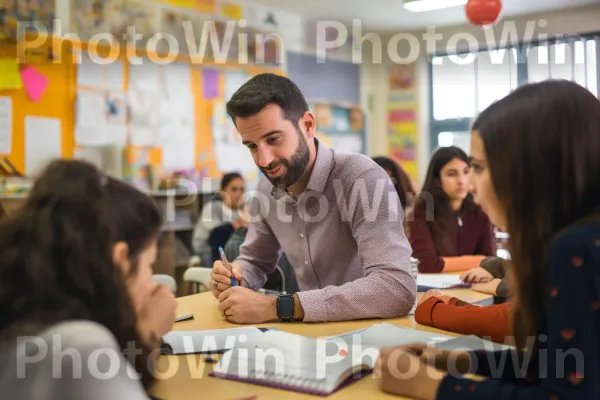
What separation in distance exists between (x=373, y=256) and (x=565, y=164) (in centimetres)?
81

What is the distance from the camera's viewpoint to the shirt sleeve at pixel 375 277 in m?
1.54

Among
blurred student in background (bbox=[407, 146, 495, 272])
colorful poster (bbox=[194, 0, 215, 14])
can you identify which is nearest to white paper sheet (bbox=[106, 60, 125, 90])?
colorful poster (bbox=[194, 0, 215, 14])

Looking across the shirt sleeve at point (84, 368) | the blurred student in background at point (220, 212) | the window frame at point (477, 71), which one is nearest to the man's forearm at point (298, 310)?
the shirt sleeve at point (84, 368)

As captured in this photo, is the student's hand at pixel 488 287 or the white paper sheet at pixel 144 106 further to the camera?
the white paper sheet at pixel 144 106

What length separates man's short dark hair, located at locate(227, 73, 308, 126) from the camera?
1.75 m

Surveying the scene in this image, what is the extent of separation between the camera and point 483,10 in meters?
3.22

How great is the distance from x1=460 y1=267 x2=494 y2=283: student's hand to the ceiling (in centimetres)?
445

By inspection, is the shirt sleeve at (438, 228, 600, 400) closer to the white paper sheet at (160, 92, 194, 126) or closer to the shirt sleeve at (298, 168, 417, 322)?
the shirt sleeve at (298, 168, 417, 322)

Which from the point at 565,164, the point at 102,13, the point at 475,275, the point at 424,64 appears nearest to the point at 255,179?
the point at 102,13

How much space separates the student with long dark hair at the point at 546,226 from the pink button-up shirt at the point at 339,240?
56 centimetres

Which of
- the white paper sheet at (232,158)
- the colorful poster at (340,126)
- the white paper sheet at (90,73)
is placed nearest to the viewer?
the white paper sheet at (90,73)

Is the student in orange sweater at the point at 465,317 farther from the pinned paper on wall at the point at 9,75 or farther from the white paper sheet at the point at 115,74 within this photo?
the white paper sheet at the point at 115,74

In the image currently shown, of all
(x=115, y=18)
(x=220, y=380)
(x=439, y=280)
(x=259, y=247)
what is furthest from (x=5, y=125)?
(x=220, y=380)

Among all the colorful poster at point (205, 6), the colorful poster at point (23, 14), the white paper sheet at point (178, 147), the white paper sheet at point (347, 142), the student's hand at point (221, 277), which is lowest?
the student's hand at point (221, 277)
